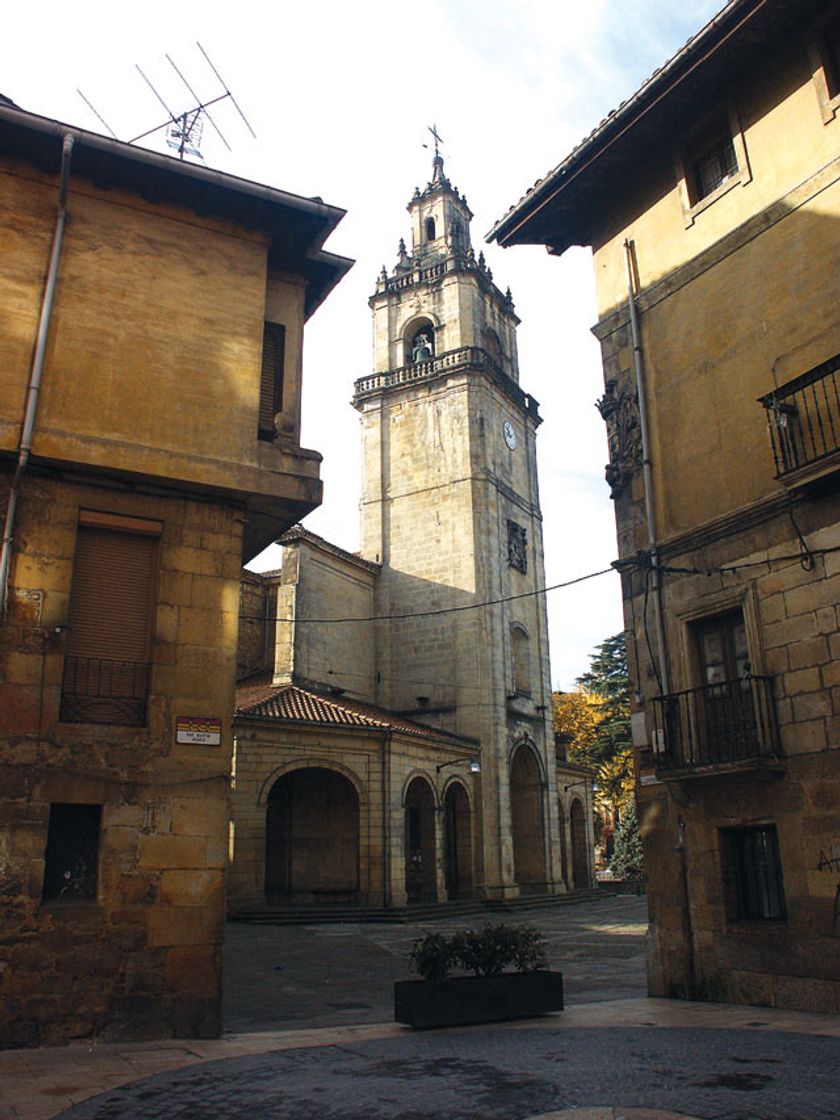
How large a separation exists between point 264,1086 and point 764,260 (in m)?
11.1

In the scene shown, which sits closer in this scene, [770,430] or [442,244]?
[770,430]

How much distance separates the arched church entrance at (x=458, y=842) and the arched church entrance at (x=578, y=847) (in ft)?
31.5

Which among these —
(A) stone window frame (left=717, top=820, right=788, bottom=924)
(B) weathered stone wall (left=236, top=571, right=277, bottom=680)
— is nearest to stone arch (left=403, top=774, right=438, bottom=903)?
(B) weathered stone wall (left=236, top=571, right=277, bottom=680)

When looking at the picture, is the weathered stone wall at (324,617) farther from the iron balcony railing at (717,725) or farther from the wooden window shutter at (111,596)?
the iron balcony railing at (717,725)

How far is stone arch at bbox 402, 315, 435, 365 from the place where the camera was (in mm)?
42875

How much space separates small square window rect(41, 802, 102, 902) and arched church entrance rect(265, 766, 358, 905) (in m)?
18.6

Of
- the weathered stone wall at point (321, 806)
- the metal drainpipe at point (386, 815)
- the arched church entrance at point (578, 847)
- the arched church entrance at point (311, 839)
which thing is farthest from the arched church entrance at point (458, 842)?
the arched church entrance at point (578, 847)

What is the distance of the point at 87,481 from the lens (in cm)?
1100

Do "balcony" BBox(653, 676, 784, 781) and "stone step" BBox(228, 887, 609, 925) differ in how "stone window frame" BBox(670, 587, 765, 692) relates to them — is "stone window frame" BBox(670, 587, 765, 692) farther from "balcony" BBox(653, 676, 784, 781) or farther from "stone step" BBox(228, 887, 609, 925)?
"stone step" BBox(228, 887, 609, 925)

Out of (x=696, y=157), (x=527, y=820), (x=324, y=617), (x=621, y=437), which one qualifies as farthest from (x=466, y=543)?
(x=696, y=157)

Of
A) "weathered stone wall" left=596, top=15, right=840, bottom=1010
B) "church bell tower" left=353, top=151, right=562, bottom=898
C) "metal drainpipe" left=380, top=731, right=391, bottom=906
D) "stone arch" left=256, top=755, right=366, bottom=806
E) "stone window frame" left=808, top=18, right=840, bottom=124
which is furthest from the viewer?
"church bell tower" left=353, top=151, right=562, bottom=898

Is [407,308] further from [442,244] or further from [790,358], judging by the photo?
[790,358]

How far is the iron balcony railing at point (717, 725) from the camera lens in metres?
11.0

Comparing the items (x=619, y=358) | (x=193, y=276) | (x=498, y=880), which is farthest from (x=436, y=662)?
(x=193, y=276)
